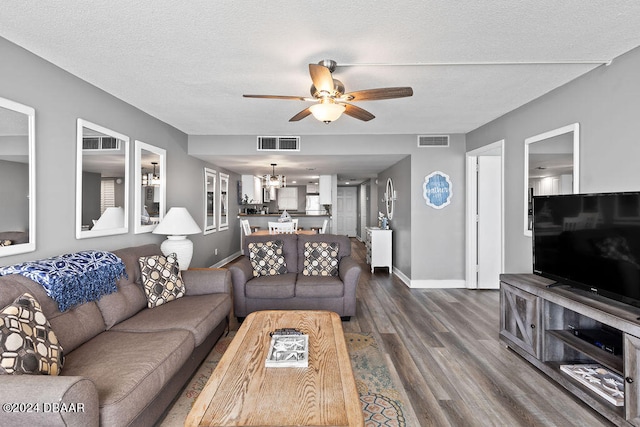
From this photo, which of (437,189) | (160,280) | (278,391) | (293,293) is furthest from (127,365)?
(437,189)

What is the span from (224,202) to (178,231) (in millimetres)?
3355

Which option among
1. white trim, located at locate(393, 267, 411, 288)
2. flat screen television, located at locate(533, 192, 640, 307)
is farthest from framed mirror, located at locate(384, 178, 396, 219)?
flat screen television, located at locate(533, 192, 640, 307)

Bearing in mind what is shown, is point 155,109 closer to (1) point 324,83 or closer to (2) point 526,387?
(1) point 324,83

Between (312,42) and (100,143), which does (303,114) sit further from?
(100,143)

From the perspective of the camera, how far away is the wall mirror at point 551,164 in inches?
108

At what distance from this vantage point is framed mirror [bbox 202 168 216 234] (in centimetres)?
576

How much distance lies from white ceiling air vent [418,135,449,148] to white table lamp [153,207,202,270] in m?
3.56

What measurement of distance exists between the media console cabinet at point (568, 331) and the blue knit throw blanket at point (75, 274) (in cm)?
330

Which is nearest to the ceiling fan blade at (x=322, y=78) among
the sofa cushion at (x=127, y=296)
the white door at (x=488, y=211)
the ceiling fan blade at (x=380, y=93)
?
the ceiling fan blade at (x=380, y=93)

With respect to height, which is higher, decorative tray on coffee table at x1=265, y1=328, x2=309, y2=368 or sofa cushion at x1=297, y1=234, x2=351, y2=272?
sofa cushion at x1=297, y1=234, x2=351, y2=272

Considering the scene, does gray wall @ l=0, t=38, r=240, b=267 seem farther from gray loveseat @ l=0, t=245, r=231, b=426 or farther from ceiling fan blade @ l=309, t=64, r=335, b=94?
ceiling fan blade @ l=309, t=64, r=335, b=94

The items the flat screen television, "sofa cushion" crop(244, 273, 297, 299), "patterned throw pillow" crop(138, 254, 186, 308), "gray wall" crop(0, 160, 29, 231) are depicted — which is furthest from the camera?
"sofa cushion" crop(244, 273, 297, 299)

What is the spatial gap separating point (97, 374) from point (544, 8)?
313cm

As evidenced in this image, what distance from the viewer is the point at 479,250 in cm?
483
